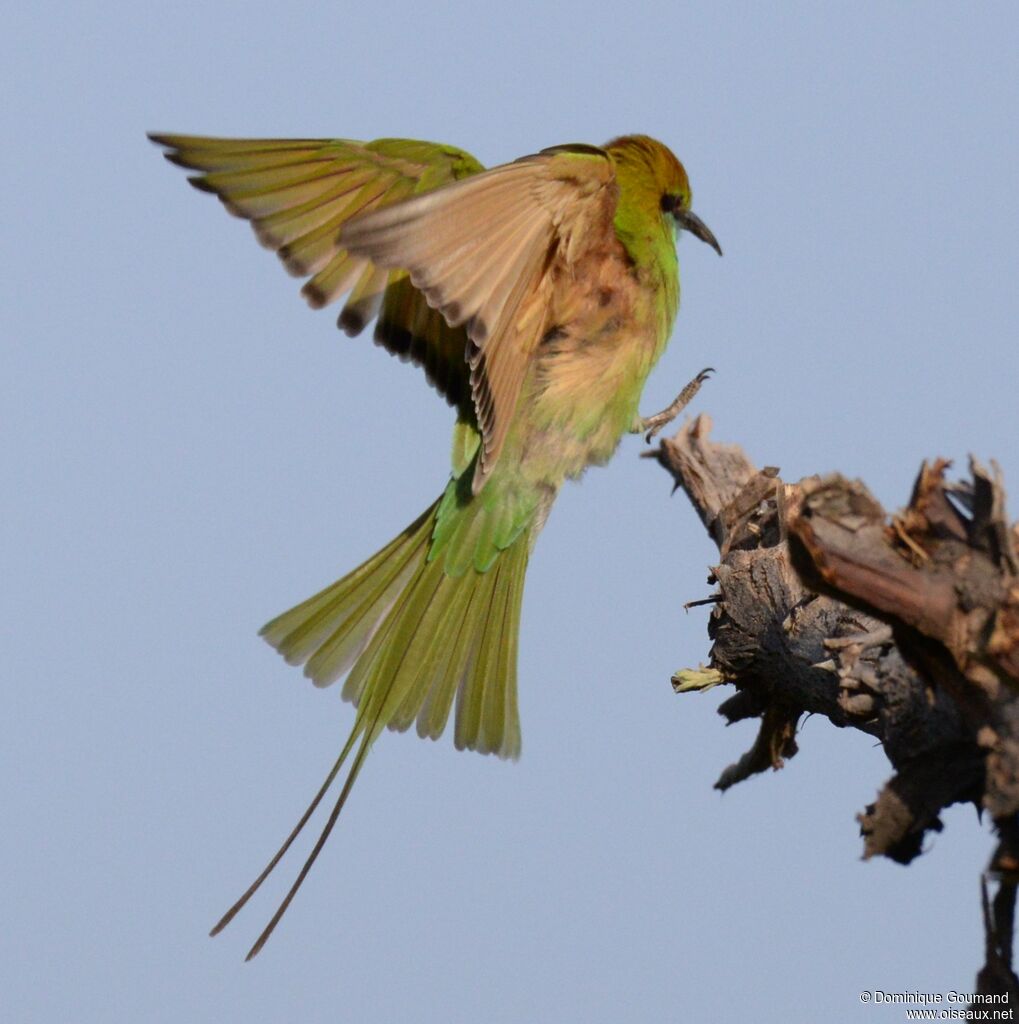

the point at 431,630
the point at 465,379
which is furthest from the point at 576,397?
the point at 431,630

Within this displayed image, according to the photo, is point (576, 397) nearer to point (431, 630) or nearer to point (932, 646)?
point (431, 630)

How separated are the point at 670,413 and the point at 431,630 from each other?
105cm

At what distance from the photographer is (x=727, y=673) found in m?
3.31

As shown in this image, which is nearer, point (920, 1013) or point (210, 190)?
point (920, 1013)

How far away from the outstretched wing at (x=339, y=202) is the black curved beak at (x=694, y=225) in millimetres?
686

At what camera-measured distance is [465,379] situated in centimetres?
388

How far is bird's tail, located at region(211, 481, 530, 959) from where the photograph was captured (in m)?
3.71

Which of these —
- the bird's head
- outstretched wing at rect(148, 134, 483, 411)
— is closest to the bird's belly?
outstretched wing at rect(148, 134, 483, 411)

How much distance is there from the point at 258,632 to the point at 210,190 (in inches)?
46.0

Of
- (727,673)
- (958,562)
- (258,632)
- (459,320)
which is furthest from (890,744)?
(258,632)

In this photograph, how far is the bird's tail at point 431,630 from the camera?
371 centimetres

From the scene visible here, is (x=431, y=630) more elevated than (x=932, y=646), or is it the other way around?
(x=431, y=630)

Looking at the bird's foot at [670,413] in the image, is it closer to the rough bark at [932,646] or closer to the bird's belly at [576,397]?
the bird's belly at [576,397]

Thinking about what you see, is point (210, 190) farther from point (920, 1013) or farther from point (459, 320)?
point (920, 1013)
